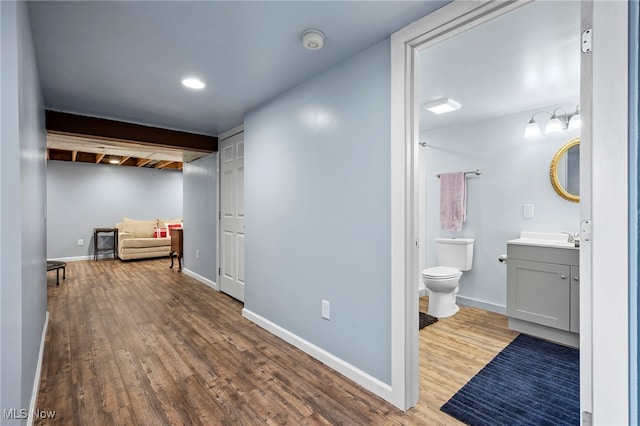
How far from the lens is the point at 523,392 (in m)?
1.85

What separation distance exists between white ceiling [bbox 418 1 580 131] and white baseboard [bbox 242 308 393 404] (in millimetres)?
2056

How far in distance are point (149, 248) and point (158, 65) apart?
213 inches

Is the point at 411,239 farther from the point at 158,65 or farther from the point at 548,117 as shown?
the point at 548,117

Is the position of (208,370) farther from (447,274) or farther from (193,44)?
(447,274)

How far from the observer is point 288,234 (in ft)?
8.48

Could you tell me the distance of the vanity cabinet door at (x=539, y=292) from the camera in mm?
2508

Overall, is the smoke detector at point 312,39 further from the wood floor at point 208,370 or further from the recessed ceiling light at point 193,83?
the wood floor at point 208,370

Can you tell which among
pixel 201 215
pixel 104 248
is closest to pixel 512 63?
pixel 201 215

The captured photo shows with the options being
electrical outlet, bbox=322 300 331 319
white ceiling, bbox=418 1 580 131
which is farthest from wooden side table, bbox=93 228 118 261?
white ceiling, bbox=418 1 580 131

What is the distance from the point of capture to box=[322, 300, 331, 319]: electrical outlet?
218 centimetres

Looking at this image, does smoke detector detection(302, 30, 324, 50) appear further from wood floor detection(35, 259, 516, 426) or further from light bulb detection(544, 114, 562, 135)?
light bulb detection(544, 114, 562, 135)

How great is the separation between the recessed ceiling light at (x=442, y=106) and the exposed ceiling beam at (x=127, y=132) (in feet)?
9.00

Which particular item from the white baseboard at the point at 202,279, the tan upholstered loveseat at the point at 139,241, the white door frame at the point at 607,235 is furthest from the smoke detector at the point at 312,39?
the tan upholstered loveseat at the point at 139,241

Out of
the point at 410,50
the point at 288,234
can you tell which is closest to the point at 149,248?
the point at 288,234
